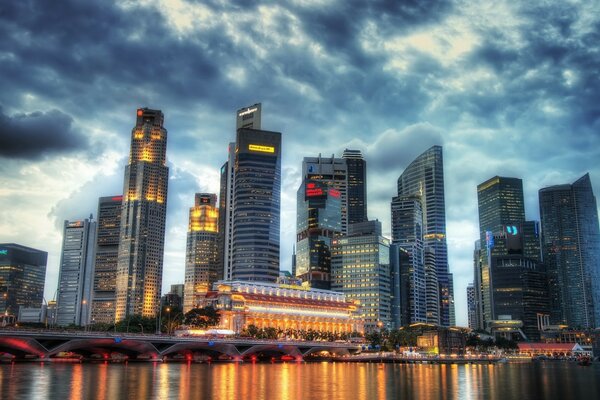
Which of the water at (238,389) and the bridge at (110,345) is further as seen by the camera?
the bridge at (110,345)

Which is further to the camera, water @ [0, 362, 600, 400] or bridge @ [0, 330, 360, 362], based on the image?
bridge @ [0, 330, 360, 362]

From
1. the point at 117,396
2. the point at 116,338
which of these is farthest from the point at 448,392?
the point at 116,338

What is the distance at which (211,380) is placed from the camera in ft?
345

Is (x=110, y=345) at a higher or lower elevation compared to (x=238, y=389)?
higher

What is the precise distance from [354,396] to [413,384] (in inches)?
1189

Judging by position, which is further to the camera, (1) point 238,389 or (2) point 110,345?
(2) point 110,345

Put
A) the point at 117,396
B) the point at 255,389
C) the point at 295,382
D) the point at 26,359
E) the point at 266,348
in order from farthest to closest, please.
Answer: the point at 266,348
the point at 26,359
the point at 295,382
the point at 255,389
the point at 117,396

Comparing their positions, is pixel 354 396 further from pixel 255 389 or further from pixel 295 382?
pixel 295 382

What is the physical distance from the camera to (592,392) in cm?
9738

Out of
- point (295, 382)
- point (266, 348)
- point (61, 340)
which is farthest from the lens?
point (266, 348)

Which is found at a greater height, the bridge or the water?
the bridge

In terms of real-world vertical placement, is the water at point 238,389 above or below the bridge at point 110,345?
below

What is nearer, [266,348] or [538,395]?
[538,395]

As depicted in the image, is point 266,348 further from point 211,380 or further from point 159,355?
point 211,380
